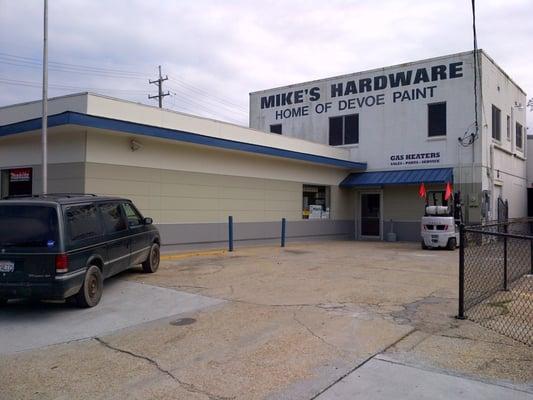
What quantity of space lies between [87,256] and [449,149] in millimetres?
17328

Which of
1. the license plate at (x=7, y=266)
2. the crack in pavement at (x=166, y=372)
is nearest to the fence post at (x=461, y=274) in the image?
the crack in pavement at (x=166, y=372)

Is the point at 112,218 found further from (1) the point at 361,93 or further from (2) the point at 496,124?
(2) the point at 496,124

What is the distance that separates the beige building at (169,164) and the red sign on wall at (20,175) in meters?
0.03

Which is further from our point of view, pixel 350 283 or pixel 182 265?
pixel 182 265

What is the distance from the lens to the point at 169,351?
5.89 meters

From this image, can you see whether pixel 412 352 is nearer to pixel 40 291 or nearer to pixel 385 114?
pixel 40 291

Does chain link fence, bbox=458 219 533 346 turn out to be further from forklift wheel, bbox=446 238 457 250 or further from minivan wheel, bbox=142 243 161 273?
minivan wheel, bbox=142 243 161 273

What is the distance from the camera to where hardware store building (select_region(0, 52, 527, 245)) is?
13.6 meters

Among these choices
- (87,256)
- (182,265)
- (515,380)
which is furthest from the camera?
(182,265)

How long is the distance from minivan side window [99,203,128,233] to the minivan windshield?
4.91ft

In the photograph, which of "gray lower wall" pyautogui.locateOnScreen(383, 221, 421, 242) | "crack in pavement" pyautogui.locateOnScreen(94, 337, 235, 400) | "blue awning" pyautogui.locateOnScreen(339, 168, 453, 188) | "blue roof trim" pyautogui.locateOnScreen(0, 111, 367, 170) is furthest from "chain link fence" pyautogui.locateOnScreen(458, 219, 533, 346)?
"gray lower wall" pyautogui.locateOnScreen(383, 221, 421, 242)

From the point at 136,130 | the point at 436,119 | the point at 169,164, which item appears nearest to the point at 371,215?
the point at 436,119

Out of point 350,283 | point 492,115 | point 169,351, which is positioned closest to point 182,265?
point 350,283

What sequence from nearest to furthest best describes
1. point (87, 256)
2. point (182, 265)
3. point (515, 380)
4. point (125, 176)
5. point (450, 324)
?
1. point (515, 380)
2. point (450, 324)
3. point (87, 256)
4. point (182, 265)
5. point (125, 176)
